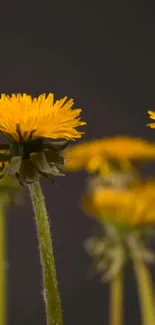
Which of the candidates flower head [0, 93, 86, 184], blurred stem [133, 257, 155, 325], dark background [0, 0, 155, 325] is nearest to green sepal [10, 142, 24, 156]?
flower head [0, 93, 86, 184]

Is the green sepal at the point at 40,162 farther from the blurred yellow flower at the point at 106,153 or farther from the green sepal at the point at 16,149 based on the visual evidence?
the blurred yellow flower at the point at 106,153

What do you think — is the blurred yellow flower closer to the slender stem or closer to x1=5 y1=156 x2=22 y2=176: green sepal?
the slender stem

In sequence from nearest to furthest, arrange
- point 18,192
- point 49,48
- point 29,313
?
point 18,192
point 29,313
point 49,48

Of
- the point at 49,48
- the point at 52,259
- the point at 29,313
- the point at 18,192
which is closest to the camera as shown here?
the point at 52,259

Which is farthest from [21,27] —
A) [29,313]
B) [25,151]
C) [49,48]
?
[25,151]

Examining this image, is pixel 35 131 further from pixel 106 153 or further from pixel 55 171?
Answer: pixel 106 153

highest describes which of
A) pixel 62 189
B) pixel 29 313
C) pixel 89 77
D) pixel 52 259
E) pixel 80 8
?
pixel 80 8

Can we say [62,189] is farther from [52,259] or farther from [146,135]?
[52,259]

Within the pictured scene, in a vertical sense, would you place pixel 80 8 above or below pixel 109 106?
above
